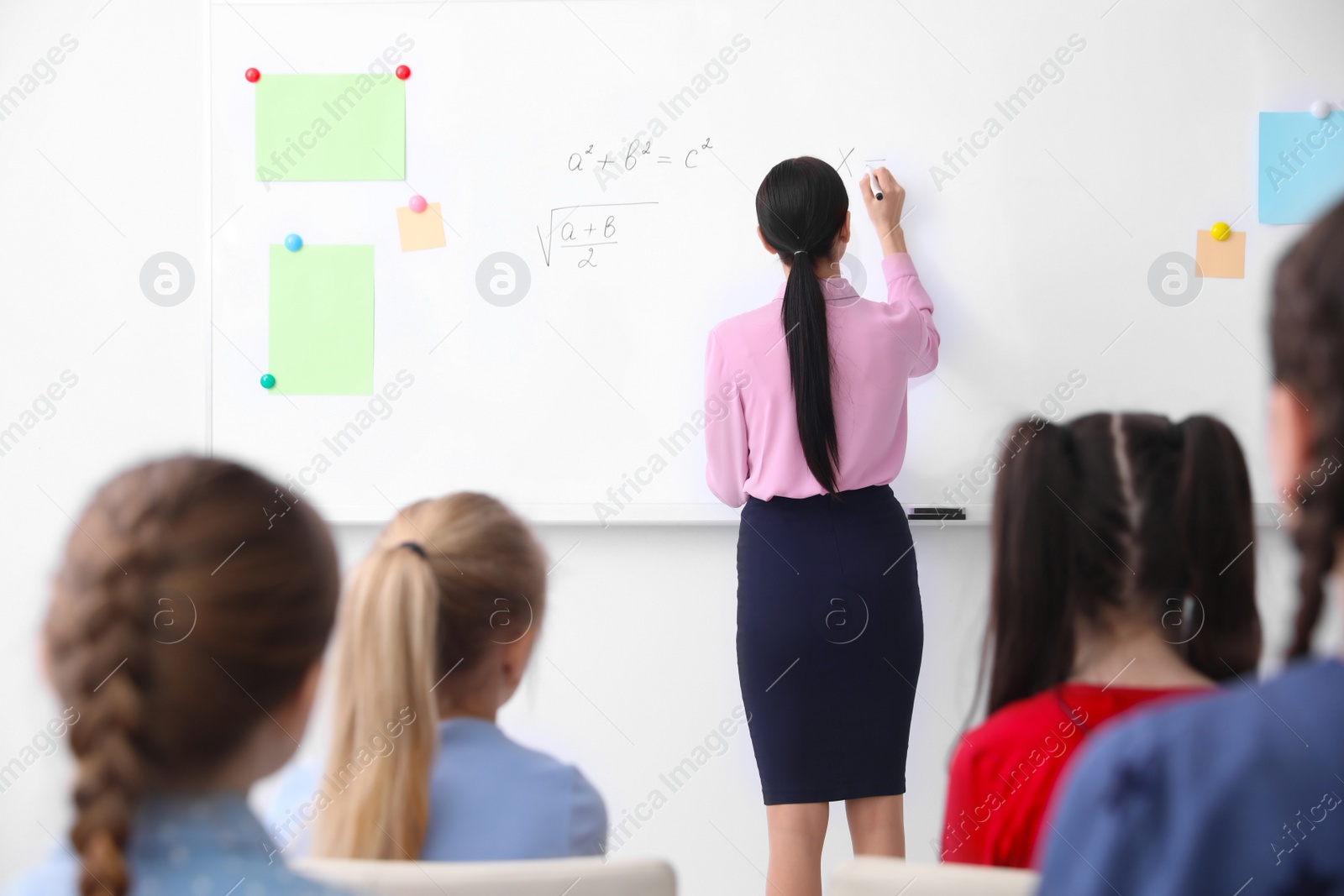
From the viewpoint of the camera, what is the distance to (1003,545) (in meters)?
1.05

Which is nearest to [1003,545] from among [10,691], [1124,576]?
[1124,576]

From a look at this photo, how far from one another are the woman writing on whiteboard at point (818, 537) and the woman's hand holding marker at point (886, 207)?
0.28 metres

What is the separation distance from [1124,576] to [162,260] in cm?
218

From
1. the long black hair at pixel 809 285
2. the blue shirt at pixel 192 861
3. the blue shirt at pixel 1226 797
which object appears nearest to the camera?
the blue shirt at pixel 1226 797

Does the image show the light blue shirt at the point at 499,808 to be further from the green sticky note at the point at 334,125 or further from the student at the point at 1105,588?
the green sticky note at the point at 334,125

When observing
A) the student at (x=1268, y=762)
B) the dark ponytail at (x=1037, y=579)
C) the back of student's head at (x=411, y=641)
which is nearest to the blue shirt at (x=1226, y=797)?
the student at (x=1268, y=762)

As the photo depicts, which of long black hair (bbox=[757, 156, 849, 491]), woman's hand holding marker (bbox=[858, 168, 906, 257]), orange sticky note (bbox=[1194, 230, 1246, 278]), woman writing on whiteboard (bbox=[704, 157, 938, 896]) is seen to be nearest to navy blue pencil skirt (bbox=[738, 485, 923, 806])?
woman writing on whiteboard (bbox=[704, 157, 938, 896])

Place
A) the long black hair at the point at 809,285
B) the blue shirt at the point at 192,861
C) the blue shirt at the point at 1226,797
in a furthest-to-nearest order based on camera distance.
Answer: the long black hair at the point at 809,285 < the blue shirt at the point at 192,861 < the blue shirt at the point at 1226,797

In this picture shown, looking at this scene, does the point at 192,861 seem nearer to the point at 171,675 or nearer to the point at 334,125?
the point at 171,675

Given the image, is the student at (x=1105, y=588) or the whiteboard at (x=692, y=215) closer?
the student at (x=1105, y=588)

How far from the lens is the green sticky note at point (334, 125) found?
2.19 meters

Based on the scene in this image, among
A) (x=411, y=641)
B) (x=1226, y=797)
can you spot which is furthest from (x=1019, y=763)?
(x=411, y=641)

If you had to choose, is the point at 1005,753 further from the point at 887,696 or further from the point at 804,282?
the point at 804,282

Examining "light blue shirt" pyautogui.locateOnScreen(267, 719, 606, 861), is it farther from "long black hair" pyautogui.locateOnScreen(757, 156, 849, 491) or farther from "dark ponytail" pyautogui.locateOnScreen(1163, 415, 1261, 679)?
"long black hair" pyautogui.locateOnScreen(757, 156, 849, 491)
